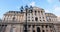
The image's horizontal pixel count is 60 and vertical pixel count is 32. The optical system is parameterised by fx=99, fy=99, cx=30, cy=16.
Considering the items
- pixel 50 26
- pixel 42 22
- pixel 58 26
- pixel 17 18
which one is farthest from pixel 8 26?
pixel 58 26

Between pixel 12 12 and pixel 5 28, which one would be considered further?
pixel 12 12

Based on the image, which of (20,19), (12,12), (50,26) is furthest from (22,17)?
(50,26)

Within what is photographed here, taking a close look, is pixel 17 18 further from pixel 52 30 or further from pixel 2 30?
pixel 52 30

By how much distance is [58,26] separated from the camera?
112ft

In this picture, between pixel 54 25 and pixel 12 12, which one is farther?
pixel 12 12

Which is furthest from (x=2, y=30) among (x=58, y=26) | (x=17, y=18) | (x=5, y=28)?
(x=58, y=26)

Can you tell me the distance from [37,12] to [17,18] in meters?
8.13

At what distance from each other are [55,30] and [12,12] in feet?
58.6

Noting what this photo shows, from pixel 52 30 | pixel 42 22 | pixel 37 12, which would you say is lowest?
pixel 52 30

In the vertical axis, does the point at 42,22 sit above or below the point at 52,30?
above

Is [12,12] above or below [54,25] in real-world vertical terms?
above

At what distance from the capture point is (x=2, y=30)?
32.9 metres

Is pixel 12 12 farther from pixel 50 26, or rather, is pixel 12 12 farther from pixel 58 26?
pixel 58 26

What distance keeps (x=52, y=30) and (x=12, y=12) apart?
669 inches
